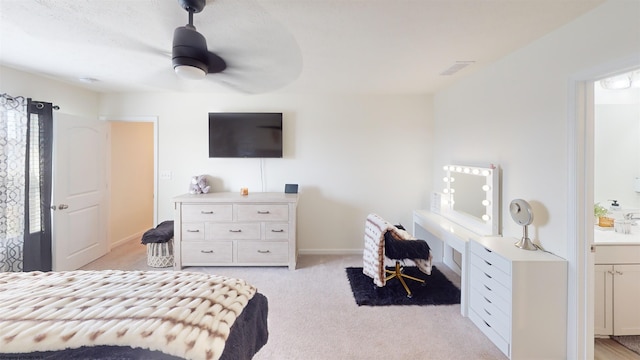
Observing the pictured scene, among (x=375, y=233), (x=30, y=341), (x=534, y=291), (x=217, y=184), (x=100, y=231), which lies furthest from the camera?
(x=217, y=184)

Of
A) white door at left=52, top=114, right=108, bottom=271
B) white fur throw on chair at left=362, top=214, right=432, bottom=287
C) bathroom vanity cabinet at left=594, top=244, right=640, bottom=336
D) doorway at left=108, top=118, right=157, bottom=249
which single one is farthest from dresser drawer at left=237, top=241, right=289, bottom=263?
bathroom vanity cabinet at left=594, top=244, right=640, bottom=336

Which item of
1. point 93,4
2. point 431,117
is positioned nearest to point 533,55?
point 431,117

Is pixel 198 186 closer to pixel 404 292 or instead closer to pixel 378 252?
pixel 378 252

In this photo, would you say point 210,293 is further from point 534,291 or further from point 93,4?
point 534,291

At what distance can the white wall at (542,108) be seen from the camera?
1529 millimetres

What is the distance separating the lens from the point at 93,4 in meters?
1.57

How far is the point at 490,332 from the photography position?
6.30 ft

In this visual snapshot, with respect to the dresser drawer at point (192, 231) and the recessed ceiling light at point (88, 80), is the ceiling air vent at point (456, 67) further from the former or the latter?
the recessed ceiling light at point (88, 80)

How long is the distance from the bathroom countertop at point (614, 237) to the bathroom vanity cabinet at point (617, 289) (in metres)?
0.03

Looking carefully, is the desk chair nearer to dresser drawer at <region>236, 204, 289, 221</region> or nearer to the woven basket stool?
dresser drawer at <region>236, 204, 289, 221</region>

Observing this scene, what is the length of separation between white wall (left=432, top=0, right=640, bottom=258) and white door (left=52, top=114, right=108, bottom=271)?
4.79 metres

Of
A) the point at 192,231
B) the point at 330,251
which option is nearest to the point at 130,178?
the point at 192,231

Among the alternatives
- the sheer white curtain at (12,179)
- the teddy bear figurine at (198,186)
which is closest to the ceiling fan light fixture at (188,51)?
the teddy bear figurine at (198,186)

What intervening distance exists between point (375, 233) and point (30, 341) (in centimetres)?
231
